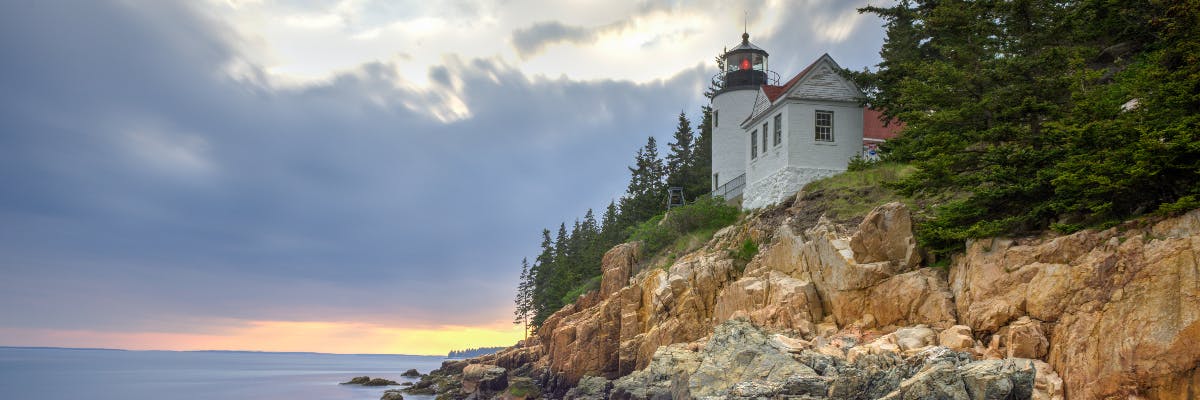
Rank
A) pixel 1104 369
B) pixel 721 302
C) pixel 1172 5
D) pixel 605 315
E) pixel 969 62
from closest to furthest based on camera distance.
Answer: pixel 1104 369 → pixel 1172 5 → pixel 969 62 → pixel 721 302 → pixel 605 315

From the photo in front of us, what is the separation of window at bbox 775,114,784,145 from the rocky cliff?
12.9 feet

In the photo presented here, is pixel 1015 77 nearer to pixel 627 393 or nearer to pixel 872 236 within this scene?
pixel 872 236

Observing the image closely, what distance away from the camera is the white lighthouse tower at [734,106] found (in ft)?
128

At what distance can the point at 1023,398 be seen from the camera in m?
13.0

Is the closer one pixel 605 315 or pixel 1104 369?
pixel 1104 369

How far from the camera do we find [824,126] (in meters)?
30.6

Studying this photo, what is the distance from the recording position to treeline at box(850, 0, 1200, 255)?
45.1ft

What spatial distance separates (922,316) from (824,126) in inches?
584

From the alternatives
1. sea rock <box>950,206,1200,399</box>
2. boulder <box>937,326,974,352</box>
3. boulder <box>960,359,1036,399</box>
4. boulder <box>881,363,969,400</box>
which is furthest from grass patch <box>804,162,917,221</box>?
boulder <box>960,359,1036,399</box>

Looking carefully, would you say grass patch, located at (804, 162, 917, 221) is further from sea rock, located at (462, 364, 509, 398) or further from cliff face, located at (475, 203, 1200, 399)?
sea rock, located at (462, 364, 509, 398)

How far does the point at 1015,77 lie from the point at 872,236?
5285mm

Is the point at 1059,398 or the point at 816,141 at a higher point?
the point at 816,141

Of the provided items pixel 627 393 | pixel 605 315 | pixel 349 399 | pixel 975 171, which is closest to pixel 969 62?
pixel 975 171

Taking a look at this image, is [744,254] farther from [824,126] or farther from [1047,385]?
[1047,385]
